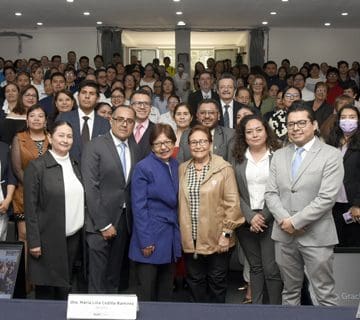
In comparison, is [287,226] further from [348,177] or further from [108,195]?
[108,195]

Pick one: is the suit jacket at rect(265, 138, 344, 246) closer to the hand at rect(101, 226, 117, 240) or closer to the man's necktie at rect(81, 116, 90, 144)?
the hand at rect(101, 226, 117, 240)

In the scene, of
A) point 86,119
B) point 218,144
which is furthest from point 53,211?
point 218,144

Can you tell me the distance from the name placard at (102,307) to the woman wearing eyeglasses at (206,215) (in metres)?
1.77

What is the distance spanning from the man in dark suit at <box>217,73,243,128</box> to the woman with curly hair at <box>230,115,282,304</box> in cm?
126

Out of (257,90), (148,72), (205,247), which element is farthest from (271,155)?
(148,72)

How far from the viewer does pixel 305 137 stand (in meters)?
2.99

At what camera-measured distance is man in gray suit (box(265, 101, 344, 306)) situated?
9.54ft

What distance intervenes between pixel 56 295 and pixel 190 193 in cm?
114

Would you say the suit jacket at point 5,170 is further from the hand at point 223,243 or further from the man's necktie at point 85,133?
the hand at point 223,243

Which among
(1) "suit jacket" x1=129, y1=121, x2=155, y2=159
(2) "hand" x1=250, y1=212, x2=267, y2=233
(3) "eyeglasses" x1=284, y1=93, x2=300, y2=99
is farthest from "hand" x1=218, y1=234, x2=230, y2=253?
(3) "eyeglasses" x1=284, y1=93, x2=300, y2=99

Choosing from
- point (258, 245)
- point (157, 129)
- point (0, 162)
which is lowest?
point (258, 245)

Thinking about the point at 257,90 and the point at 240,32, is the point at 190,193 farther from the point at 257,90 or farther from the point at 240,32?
the point at 240,32

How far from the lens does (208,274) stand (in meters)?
3.43

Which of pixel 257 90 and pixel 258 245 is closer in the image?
pixel 258 245
